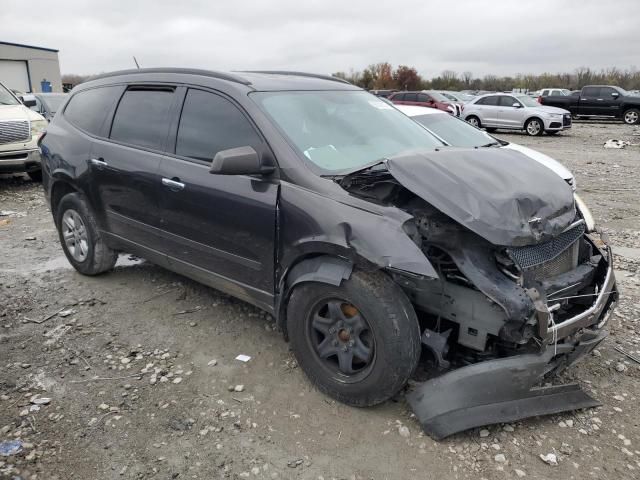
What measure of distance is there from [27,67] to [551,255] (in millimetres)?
46615

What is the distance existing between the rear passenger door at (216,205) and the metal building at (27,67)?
38.4 m

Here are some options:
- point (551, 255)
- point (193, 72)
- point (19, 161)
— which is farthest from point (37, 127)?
point (551, 255)

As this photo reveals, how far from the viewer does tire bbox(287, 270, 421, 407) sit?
2.67 meters

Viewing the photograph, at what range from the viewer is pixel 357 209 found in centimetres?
278

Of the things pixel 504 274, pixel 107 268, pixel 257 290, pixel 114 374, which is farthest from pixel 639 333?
pixel 107 268

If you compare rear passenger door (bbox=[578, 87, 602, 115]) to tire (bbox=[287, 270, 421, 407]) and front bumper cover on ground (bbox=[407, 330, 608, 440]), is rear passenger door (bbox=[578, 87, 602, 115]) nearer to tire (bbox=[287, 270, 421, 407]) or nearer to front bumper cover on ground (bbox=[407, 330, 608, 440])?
front bumper cover on ground (bbox=[407, 330, 608, 440])

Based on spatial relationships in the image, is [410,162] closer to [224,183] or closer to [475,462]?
[224,183]

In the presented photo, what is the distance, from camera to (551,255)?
9.53 feet

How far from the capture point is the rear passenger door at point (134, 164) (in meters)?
3.87

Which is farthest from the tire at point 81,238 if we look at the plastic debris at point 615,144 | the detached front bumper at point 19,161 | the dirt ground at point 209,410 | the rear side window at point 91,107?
the plastic debris at point 615,144

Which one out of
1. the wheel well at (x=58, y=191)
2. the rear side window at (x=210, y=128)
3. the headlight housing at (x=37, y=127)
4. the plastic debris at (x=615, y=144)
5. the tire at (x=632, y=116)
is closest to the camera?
the rear side window at (x=210, y=128)

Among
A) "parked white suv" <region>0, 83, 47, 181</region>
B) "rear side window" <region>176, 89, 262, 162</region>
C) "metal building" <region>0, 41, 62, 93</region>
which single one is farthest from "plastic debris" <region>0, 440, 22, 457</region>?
"metal building" <region>0, 41, 62, 93</region>

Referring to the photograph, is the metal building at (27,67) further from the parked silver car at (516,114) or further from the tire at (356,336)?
the tire at (356,336)

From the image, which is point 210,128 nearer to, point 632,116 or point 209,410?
point 209,410
